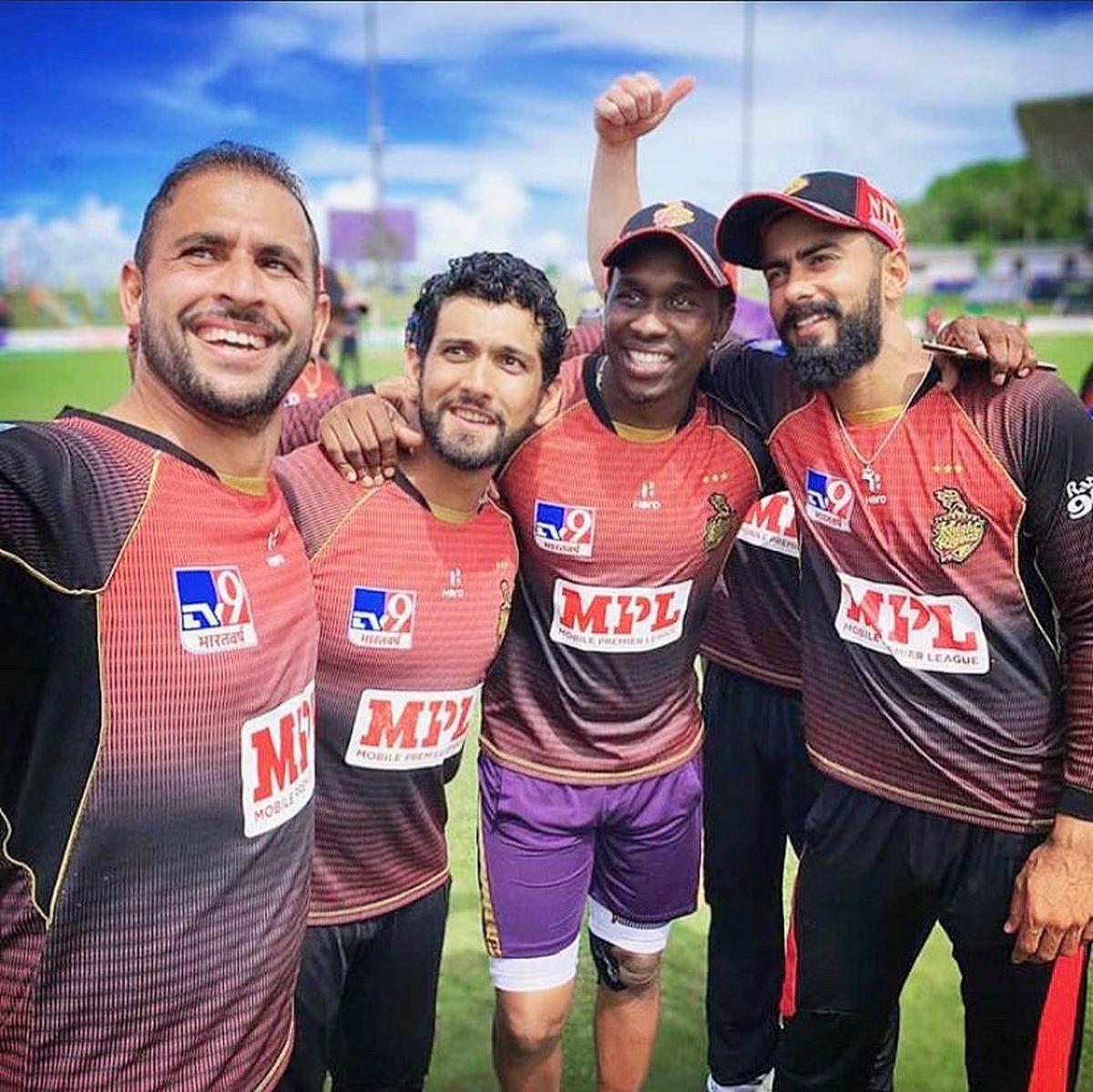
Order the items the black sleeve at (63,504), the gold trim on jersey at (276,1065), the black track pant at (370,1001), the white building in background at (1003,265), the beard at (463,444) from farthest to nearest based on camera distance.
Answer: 1. the white building in background at (1003,265)
2. the beard at (463,444)
3. the black track pant at (370,1001)
4. the gold trim on jersey at (276,1065)
5. the black sleeve at (63,504)

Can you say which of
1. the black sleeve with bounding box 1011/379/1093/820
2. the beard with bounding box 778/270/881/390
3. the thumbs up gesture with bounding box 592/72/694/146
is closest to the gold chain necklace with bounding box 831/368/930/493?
the beard with bounding box 778/270/881/390

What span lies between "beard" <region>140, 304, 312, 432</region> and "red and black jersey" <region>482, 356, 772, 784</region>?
116 centimetres

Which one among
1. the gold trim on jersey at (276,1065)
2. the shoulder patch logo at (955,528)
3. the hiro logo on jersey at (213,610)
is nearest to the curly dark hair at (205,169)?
the hiro logo on jersey at (213,610)

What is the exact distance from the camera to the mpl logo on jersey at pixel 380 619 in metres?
2.32

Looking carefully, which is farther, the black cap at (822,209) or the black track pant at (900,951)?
the black cap at (822,209)

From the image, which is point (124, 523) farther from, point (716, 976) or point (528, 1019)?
point (716, 976)

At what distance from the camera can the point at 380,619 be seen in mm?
2332

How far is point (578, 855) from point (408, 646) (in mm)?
1008

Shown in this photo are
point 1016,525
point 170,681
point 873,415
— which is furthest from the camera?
point 873,415

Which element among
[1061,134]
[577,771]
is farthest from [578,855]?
[1061,134]

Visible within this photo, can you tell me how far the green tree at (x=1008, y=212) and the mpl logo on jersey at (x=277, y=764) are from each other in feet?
199

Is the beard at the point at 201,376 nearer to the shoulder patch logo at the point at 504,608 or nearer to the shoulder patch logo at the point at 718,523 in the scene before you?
the shoulder patch logo at the point at 504,608

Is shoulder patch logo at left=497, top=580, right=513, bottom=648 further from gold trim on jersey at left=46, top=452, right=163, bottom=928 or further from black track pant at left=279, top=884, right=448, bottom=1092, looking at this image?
gold trim on jersey at left=46, top=452, right=163, bottom=928

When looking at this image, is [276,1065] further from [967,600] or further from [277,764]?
[967,600]
